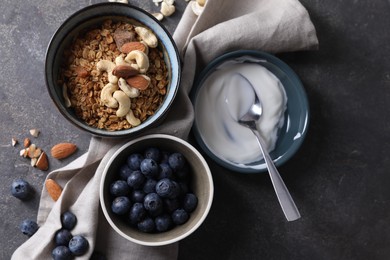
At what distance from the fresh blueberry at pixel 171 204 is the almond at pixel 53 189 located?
26 cm

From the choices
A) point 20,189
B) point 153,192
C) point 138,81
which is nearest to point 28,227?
point 20,189

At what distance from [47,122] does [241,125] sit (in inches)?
17.7

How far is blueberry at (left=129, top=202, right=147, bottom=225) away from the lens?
91cm

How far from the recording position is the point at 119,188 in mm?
916

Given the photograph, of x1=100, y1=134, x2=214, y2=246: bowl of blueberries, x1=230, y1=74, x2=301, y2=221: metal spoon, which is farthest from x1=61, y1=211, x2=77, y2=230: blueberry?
x1=230, y1=74, x2=301, y2=221: metal spoon

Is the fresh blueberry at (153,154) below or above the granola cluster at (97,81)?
below

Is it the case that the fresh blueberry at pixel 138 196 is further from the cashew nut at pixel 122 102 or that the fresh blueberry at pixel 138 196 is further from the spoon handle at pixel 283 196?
the spoon handle at pixel 283 196

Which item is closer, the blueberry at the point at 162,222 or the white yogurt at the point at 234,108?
the blueberry at the point at 162,222

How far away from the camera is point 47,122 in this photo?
107cm

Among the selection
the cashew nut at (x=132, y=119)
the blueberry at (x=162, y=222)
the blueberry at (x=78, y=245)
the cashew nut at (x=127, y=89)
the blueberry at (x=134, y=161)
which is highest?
the cashew nut at (x=127, y=89)

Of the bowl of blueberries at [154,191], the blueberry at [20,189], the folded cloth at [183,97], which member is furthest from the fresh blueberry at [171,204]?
the blueberry at [20,189]

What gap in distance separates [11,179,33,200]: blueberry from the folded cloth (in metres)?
0.04

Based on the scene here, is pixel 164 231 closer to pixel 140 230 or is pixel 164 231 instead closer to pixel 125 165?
pixel 140 230

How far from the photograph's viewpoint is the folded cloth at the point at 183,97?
98 centimetres
